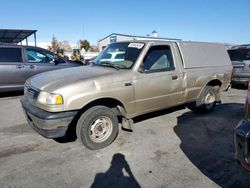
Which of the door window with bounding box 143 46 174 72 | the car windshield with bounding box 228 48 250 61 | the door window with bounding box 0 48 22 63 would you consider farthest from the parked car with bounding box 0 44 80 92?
the car windshield with bounding box 228 48 250 61

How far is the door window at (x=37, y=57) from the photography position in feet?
25.7

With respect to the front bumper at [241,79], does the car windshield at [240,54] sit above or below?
above

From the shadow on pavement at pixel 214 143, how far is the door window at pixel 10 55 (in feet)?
19.0

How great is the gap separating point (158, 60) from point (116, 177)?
251 centimetres

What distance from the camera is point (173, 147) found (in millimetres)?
3928

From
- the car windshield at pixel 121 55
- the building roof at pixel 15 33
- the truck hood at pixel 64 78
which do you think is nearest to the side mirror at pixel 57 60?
the car windshield at pixel 121 55

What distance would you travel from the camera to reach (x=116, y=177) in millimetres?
3023

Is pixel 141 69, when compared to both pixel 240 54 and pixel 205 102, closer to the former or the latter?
pixel 205 102

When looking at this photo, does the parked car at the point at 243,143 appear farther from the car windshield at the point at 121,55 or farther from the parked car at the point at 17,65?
the parked car at the point at 17,65

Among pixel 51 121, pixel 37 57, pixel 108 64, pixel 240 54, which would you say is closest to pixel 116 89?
pixel 108 64

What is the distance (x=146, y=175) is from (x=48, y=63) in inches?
248

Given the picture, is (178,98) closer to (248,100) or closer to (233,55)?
(248,100)

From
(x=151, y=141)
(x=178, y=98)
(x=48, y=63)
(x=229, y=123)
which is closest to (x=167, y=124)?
(x=178, y=98)

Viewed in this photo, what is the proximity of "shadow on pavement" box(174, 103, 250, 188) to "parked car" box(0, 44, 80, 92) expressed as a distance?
5.32 metres
